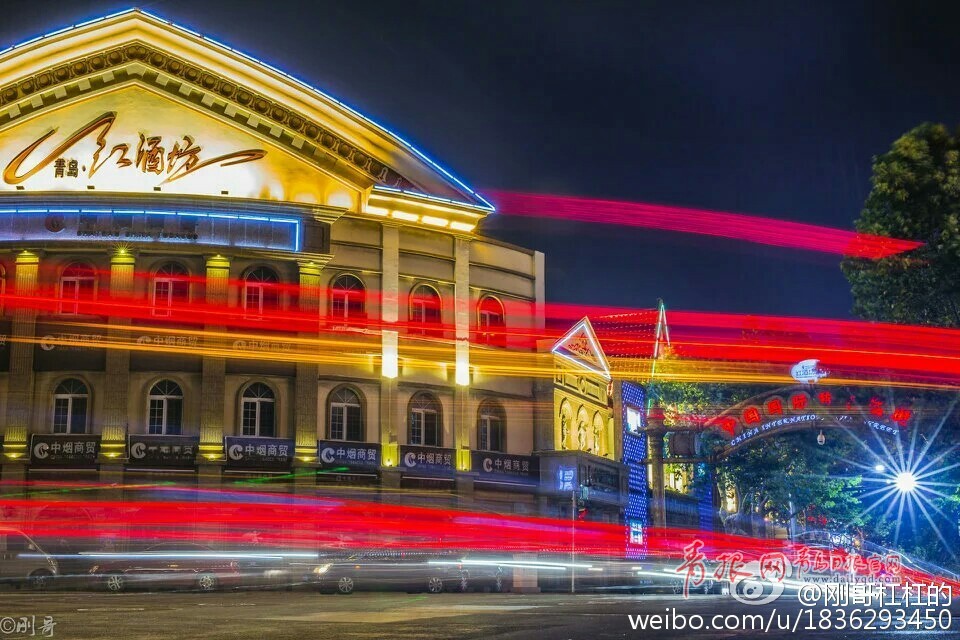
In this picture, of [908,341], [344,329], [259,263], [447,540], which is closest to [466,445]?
[447,540]

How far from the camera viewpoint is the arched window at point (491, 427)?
45031 millimetres

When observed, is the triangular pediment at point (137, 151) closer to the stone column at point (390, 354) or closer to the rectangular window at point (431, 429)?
the stone column at point (390, 354)

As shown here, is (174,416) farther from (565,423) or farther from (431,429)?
(565,423)

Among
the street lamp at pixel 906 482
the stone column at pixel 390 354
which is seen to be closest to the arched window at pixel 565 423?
the stone column at pixel 390 354

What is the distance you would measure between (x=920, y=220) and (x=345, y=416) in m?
22.9

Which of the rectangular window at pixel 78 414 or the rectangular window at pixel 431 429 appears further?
the rectangular window at pixel 431 429

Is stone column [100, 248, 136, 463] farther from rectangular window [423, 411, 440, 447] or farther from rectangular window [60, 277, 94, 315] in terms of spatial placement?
rectangular window [423, 411, 440, 447]

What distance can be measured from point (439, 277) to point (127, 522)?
14.7 m

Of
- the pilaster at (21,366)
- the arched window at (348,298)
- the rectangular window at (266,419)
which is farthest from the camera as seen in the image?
the arched window at (348,298)

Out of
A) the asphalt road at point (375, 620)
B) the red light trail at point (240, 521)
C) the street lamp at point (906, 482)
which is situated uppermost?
the street lamp at point (906, 482)

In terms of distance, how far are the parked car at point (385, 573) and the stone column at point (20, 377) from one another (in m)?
15.2

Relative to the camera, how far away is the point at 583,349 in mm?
50250

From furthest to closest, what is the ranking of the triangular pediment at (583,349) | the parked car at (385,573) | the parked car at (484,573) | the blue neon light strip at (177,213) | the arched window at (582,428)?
1. the arched window at (582,428)
2. the triangular pediment at (583,349)
3. the blue neon light strip at (177,213)
4. the parked car at (484,573)
5. the parked car at (385,573)

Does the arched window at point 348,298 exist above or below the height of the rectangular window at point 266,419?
above
